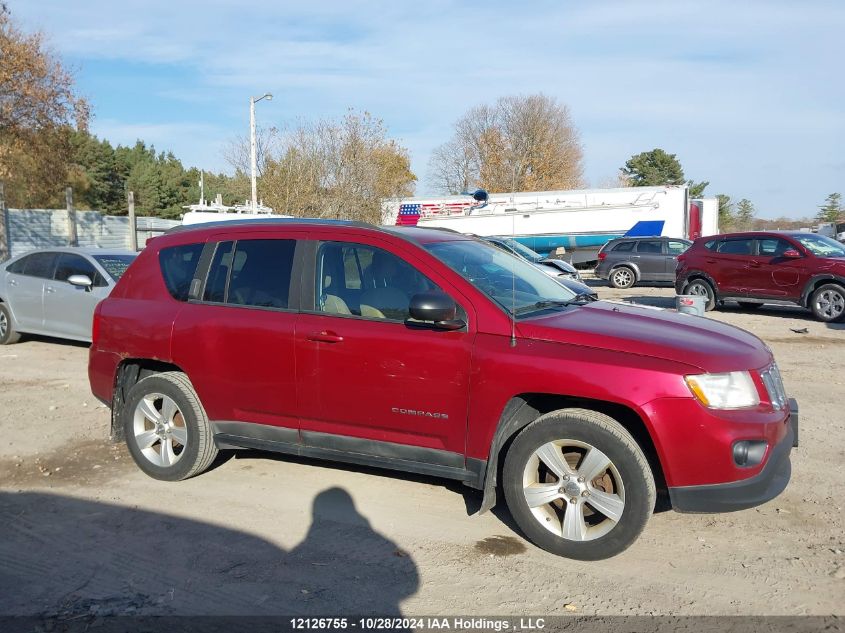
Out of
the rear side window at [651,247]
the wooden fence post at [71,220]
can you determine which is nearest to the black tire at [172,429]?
the wooden fence post at [71,220]

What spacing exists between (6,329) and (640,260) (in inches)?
667

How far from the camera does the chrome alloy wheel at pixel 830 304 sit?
13.4 metres

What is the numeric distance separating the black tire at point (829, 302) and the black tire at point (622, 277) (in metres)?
8.39

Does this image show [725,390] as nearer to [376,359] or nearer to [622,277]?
[376,359]

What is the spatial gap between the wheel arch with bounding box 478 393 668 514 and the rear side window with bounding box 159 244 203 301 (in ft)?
8.42

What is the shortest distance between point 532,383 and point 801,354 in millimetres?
8039

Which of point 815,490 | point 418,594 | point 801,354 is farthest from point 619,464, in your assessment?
point 801,354

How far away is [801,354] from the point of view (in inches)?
411

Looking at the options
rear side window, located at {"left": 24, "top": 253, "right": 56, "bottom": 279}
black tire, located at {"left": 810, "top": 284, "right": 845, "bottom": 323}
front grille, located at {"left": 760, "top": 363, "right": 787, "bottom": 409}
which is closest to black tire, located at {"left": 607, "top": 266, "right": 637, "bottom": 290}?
black tire, located at {"left": 810, "top": 284, "right": 845, "bottom": 323}

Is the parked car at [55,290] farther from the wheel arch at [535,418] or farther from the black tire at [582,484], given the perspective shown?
the black tire at [582,484]

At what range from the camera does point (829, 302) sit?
13523mm

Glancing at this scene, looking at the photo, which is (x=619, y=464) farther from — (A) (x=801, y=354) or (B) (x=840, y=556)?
(A) (x=801, y=354)

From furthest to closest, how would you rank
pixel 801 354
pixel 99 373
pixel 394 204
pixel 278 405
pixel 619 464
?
pixel 394 204 < pixel 801 354 < pixel 99 373 < pixel 278 405 < pixel 619 464

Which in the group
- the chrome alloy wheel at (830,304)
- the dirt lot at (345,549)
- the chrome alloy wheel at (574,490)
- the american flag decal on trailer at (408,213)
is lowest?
the dirt lot at (345,549)
